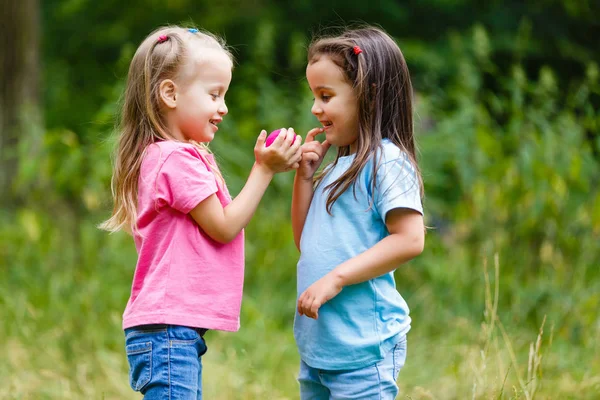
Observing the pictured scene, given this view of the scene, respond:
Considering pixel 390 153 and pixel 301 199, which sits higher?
pixel 390 153

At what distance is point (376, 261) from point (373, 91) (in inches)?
20.2

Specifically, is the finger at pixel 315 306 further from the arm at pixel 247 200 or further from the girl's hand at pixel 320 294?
the arm at pixel 247 200

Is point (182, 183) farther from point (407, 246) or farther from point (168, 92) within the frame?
point (407, 246)

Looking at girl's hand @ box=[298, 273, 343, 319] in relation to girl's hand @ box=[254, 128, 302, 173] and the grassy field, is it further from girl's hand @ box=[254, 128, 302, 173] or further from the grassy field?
the grassy field

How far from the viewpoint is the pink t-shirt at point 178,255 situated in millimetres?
2146

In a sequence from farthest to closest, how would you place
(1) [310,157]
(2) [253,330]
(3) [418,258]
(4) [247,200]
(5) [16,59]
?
(5) [16,59] < (3) [418,258] < (2) [253,330] < (1) [310,157] < (4) [247,200]

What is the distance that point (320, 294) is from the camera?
2139 millimetres

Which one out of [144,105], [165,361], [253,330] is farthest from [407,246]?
[253,330]

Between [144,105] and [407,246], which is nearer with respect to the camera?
[407,246]

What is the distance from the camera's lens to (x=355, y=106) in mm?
2266

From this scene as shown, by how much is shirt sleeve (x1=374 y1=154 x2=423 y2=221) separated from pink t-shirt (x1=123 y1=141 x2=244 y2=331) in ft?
1.58

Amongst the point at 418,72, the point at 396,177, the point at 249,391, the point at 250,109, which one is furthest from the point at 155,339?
the point at 418,72

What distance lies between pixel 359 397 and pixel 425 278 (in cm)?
265

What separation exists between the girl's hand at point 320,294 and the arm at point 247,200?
0.28 m
